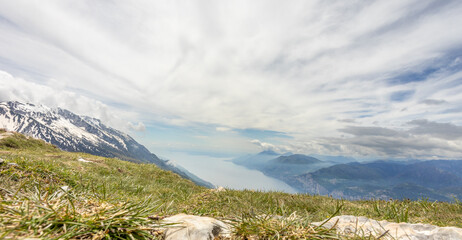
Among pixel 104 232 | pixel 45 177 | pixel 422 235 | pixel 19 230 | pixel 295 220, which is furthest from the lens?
pixel 45 177

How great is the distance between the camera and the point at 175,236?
2.95 m

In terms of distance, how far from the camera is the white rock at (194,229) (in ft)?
9.77

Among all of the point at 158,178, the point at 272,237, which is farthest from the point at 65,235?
the point at 158,178

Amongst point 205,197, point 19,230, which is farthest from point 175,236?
point 205,197

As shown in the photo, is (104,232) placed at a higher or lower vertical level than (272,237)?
lower

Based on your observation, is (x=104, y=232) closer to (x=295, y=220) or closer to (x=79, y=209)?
(x=79, y=209)

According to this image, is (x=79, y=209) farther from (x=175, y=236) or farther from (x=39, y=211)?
(x=175, y=236)

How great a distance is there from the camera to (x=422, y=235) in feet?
11.8

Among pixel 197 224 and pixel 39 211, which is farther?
pixel 197 224

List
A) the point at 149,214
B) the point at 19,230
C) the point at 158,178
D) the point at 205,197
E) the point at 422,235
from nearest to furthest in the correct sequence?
the point at 19,230
the point at 149,214
the point at 422,235
the point at 205,197
the point at 158,178

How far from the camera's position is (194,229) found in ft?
10.2

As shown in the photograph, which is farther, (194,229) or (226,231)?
(226,231)

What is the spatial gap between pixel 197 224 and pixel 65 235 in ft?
5.56

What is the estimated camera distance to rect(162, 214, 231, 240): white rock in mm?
2977
